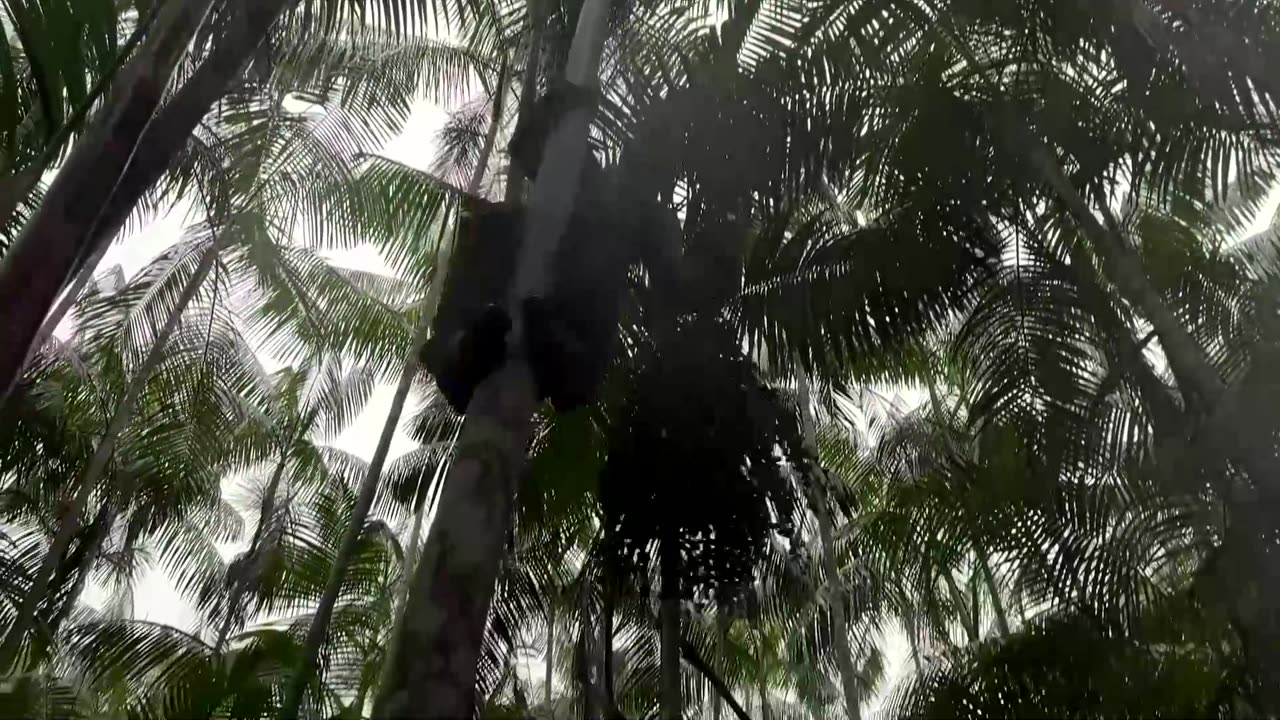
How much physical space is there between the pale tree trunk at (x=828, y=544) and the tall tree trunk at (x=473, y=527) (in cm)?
186

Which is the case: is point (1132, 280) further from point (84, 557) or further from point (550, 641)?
point (84, 557)

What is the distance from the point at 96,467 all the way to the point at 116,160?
3496mm

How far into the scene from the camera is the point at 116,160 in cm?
195

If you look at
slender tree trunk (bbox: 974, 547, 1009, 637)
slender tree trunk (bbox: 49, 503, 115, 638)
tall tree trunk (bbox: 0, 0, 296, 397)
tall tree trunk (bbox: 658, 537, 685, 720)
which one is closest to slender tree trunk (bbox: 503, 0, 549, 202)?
tall tree trunk (bbox: 0, 0, 296, 397)

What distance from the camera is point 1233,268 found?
3.55 metres

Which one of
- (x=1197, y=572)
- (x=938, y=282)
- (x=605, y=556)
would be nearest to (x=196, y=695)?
(x=605, y=556)

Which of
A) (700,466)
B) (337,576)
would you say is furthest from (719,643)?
(700,466)

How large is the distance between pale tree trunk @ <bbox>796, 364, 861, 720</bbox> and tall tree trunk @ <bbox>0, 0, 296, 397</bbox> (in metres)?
2.31

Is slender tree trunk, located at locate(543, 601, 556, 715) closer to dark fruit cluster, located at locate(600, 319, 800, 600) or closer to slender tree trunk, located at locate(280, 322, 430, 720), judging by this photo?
slender tree trunk, located at locate(280, 322, 430, 720)

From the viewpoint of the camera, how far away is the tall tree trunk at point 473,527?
4.58ft

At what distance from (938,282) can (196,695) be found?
319 centimetres

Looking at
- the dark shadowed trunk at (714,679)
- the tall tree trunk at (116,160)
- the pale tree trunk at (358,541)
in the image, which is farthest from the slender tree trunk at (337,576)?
the dark shadowed trunk at (714,679)

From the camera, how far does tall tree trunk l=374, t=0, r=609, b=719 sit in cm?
140

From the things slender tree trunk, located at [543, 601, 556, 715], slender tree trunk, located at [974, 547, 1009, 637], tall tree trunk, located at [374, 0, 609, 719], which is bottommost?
tall tree trunk, located at [374, 0, 609, 719]
